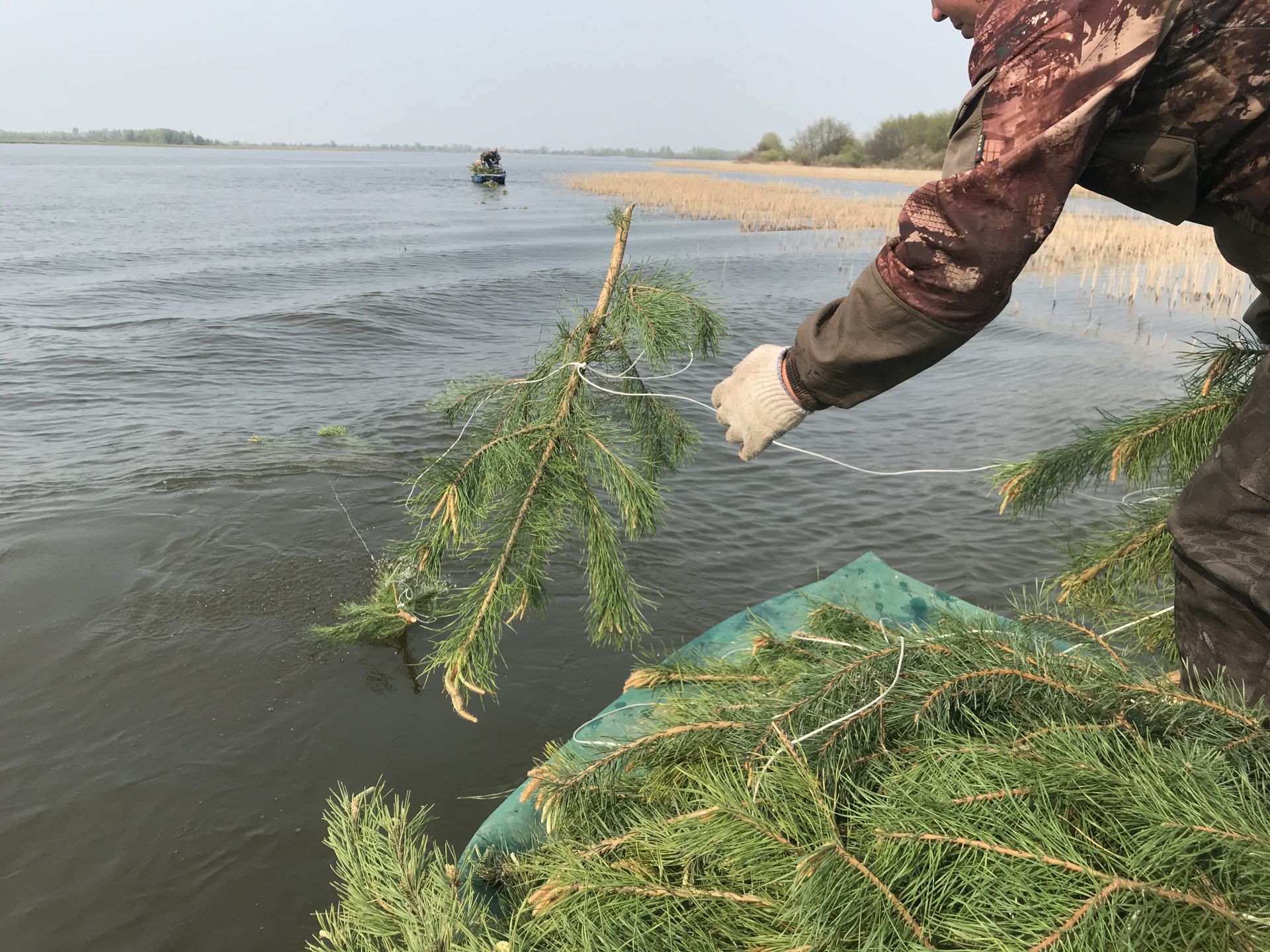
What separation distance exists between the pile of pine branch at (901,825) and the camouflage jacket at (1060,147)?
696 mm

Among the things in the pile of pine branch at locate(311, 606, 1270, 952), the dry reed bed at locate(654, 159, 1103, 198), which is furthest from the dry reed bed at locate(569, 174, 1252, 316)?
the pile of pine branch at locate(311, 606, 1270, 952)

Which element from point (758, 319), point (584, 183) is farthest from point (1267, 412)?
point (584, 183)

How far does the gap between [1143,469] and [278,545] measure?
578cm

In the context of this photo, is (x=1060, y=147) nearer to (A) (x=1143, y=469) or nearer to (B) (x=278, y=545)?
(A) (x=1143, y=469)

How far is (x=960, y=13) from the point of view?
1.59 metres

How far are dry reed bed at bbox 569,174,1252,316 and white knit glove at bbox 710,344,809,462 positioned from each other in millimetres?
15097

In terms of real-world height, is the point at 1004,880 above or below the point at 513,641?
above

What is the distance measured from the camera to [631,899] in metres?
1.36

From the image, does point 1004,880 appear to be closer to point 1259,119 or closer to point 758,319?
point 1259,119

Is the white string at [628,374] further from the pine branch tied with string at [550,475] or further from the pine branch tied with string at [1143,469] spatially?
the pine branch tied with string at [1143,469]

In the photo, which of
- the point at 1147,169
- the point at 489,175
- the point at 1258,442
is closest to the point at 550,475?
the point at 1147,169

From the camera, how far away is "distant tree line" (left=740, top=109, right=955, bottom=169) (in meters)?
67.6

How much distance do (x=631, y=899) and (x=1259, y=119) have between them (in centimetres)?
186

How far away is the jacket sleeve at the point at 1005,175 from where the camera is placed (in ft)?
4.09
